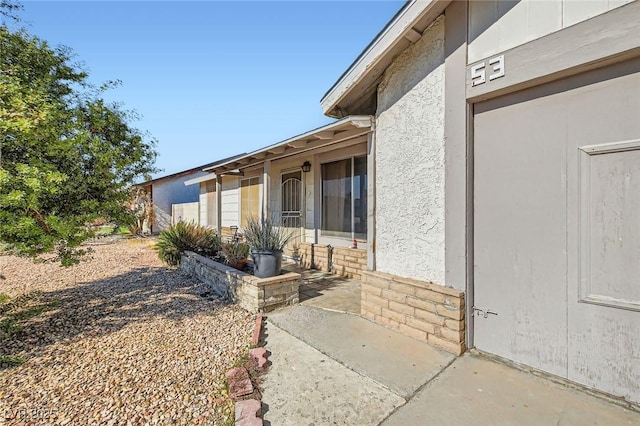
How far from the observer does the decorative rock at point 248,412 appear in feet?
7.14

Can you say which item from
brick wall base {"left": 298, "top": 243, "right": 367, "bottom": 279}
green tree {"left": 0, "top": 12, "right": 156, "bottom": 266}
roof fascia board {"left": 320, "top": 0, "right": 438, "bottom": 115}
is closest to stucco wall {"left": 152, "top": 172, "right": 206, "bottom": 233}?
brick wall base {"left": 298, "top": 243, "right": 367, "bottom": 279}

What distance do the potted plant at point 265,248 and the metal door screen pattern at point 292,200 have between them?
9.76ft

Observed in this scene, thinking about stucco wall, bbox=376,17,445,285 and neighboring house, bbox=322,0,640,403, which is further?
stucco wall, bbox=376,17,445,285

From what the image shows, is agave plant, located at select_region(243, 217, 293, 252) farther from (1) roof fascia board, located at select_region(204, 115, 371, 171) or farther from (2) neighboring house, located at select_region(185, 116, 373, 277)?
(1) roof fascia board, located at select_region(204, 115, 371, 171)

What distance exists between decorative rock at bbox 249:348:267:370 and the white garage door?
234 cm

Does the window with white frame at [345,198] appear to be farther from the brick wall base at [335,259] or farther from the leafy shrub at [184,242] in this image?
the leafy shrub at [184,242]

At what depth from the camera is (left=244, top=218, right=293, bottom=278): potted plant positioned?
16.4ft

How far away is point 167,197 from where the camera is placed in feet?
64.2

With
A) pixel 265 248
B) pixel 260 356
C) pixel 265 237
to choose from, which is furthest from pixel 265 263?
pixel 260 356

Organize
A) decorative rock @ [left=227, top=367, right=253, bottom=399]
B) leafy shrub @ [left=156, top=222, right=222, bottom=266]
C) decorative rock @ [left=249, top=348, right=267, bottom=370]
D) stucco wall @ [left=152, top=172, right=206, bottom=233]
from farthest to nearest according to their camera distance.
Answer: stucco wall @ [left=152, top=172, right=206, bottom=233] < leafy shrub @ [left=156, top=222, right=222, bottom=266] < decorative rock @ [left=249, top=348, right=267, bottom=370] < decorative rock @ [left=227, top=367, right=253, bottom=399]

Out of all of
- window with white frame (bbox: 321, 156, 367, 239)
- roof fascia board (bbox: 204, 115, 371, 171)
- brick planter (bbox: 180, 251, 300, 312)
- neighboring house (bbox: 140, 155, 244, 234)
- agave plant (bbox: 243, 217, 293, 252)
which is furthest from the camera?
neighboring house (bbox: 140, 155, 244, 234)

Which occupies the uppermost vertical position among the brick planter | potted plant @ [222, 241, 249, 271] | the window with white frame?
the window with white frame

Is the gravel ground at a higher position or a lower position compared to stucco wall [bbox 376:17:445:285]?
lower

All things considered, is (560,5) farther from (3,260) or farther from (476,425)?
(3,260)
